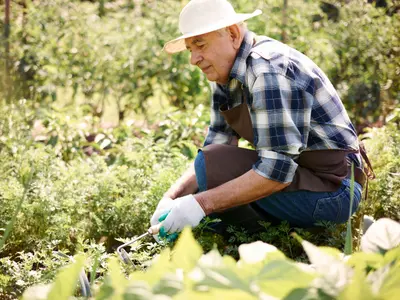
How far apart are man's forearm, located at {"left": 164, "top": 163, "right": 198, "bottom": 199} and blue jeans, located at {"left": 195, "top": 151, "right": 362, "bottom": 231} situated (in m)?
0.14

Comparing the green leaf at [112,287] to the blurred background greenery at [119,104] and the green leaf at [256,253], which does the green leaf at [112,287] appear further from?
the blurred background greenery at [119,104]

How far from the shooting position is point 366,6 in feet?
16.5

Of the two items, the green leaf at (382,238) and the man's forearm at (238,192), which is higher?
the green leaf at (382,238)

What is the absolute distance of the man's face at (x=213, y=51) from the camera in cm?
249

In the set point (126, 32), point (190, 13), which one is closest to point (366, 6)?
point (126, 32)

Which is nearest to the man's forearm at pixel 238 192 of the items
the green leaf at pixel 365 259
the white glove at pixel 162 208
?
the white glove at pixel 162 208

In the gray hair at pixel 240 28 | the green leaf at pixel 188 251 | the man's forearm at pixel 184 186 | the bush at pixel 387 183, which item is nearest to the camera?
the green leaf at pixel 188 251

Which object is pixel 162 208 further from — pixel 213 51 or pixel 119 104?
pixel 119 104

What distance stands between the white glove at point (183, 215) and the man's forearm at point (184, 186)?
28 centimetres

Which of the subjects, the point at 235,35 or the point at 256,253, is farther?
the point at 235,35

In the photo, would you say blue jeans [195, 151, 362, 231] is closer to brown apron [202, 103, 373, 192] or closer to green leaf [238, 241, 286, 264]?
brown apron [202, 103, 373, 192]

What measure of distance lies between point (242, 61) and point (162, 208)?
69 cm

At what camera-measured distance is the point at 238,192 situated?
2.47 meters

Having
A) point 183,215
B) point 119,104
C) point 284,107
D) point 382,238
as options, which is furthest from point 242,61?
point 119,104
